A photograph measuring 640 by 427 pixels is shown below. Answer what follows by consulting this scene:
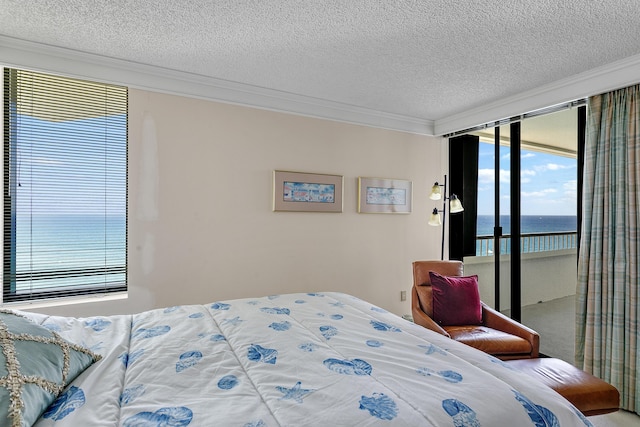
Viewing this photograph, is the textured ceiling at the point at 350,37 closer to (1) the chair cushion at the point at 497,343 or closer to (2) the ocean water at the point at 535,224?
(2) the ocean water at the point at 535,224

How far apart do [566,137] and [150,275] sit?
388 centimetres

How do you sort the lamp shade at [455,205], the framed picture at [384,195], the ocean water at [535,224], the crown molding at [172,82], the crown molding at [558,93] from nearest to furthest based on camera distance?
the crown molding at [172,82]
the crown molding at [558,93]
the ocean water at [535,224]
the lamp shade at [455,205]
the framed picture at [384,195]

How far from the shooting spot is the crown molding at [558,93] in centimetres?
251

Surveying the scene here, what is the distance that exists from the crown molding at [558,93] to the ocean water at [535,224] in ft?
3.41

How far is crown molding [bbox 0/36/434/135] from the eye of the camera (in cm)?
241

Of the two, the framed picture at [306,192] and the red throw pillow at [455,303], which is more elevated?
the framed picture at [306,192]

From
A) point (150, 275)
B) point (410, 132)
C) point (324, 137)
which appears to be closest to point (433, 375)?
point (150, 275)

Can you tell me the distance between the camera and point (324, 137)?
3559 mm

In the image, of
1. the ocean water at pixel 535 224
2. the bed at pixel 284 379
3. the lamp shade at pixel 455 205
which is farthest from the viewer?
the lamp shade at pixel 455 205

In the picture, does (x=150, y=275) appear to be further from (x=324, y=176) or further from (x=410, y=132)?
(x=410, y=132)

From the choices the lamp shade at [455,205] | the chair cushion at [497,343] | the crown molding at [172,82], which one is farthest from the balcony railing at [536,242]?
the crown molding at [172,82]

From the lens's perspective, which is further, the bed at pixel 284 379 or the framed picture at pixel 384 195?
the framed picture at pixel 384 195

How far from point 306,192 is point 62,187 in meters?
2.02

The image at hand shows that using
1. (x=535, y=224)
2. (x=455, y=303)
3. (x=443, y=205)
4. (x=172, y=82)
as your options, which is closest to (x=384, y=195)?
(x=443, y=205)
